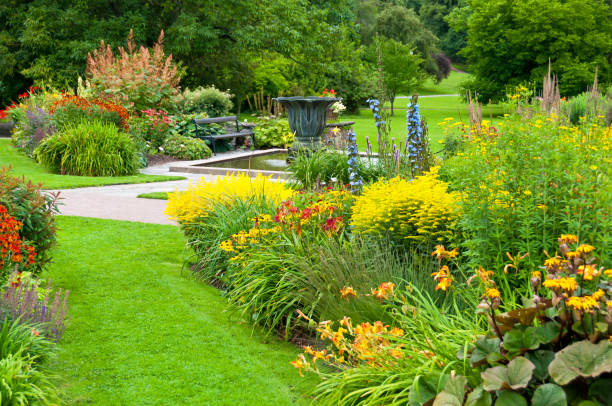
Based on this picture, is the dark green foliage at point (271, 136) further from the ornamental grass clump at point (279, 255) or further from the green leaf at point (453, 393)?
the green leaf at point (453, 393)

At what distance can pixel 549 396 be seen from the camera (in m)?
2.67

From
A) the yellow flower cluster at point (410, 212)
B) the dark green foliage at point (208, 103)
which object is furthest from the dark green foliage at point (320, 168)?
the dark green foliage at point (208, 103)

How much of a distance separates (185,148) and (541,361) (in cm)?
1469

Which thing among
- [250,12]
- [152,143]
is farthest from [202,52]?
[152,143]

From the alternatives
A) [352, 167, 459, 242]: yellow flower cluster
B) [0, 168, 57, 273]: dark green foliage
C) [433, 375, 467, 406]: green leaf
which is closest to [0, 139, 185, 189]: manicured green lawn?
[0, 168, 57, 273]: dark green foliage

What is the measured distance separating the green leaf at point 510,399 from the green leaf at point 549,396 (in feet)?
0.16

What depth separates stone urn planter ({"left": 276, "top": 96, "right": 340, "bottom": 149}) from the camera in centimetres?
1496

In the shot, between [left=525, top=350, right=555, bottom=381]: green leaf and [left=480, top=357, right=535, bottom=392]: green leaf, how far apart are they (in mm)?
160

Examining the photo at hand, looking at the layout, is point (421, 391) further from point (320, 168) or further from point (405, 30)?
point (405, 30)

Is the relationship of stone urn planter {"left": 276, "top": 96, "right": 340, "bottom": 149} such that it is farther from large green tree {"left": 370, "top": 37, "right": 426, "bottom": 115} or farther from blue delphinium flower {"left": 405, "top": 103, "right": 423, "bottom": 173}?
large green tree {"left": 370, "top": 37, "right": 426, "bottom": 115}

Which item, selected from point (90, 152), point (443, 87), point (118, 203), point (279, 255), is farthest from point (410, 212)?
point (443, 87)

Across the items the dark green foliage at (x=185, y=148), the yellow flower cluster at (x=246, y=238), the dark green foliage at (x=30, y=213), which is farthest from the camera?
the dark green foliage at (x=185, y=148)

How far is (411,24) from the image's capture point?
54.6 metres

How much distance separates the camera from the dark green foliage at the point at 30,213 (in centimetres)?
543
